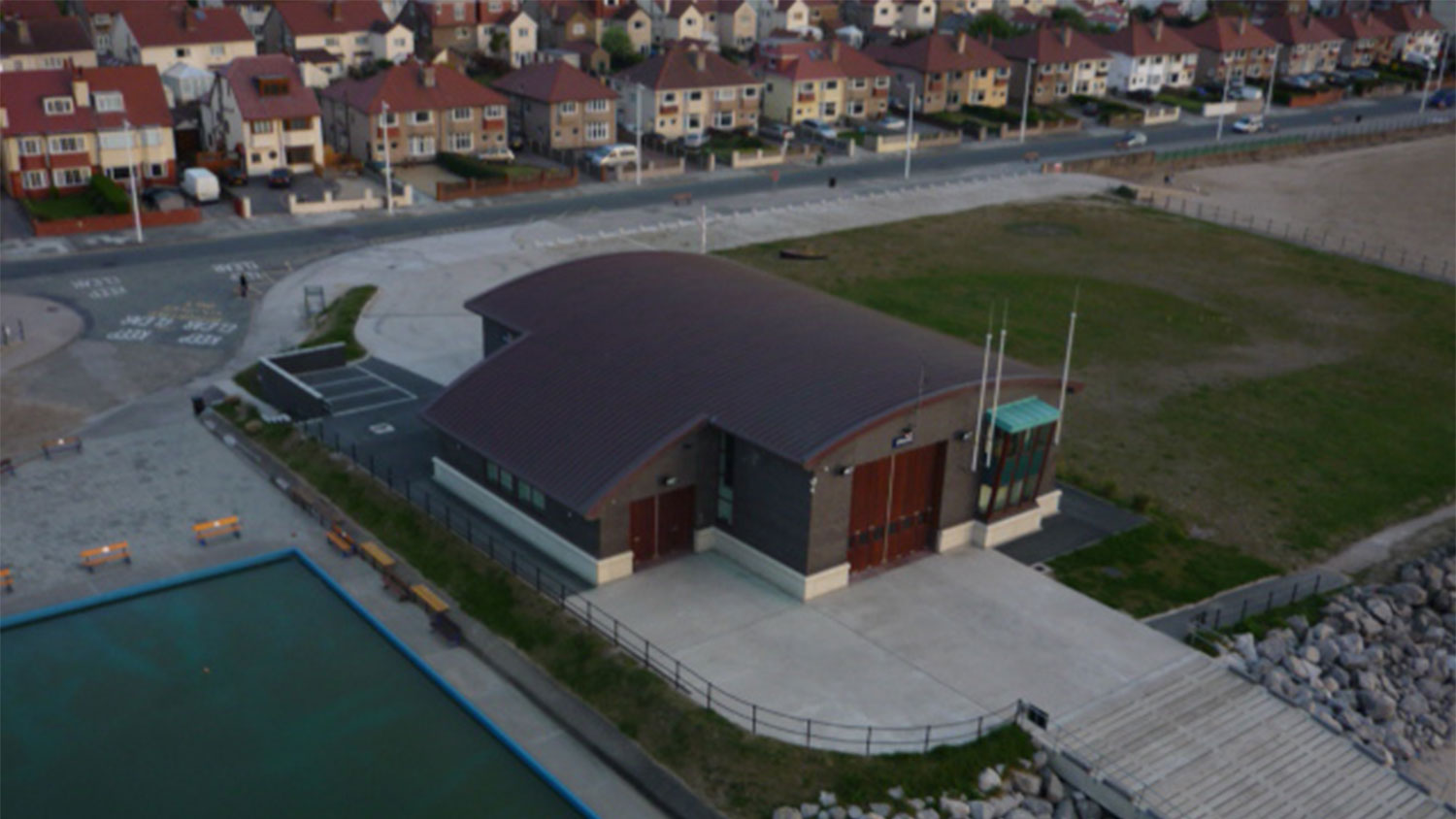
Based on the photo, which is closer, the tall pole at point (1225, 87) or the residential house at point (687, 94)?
the residential house at point (687, 94)

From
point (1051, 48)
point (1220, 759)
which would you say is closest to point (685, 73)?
point (1051, 48)

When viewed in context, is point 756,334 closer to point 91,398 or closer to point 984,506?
point 984,506

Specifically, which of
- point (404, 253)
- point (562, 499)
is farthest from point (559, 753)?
point (404, 253)

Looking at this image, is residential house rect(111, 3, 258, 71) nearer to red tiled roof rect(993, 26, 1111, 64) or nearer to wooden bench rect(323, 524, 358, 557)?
red tiled roof rect(993, 26, 1111, 64)

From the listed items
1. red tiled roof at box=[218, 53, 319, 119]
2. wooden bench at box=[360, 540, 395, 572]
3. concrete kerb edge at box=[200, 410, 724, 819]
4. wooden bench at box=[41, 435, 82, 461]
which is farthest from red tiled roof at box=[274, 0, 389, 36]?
concrete kerb edge at box=[200, 410, 724, 819]

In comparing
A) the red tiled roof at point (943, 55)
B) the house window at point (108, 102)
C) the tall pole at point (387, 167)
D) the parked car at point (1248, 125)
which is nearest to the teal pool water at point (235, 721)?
the tall pole at point (387, 167)

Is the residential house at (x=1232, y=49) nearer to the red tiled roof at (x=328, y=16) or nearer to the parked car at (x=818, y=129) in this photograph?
the parked car at (x=818, y=129)

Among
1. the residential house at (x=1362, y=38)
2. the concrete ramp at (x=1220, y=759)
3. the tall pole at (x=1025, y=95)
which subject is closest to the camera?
the concrete ramp at (x=1220, y=759)
